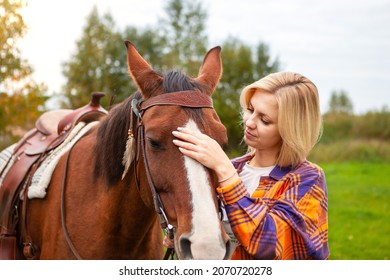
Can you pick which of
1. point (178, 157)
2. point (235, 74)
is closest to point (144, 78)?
point (178, 157)

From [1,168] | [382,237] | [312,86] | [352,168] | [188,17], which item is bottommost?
[352,168]

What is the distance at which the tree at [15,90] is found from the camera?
5.63m

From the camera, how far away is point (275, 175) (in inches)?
84.7

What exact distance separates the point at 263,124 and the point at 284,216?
0.50 metres

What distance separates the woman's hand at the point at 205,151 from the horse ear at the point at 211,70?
45cm

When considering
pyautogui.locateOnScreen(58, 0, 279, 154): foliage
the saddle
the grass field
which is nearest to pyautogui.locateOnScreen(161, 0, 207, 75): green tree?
pyautogui.locateOnScreen(58, 0, 279, 154): foliage

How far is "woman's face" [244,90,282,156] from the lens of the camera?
85.2 inches

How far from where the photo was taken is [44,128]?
3.79 metres

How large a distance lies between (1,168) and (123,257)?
1893 mm

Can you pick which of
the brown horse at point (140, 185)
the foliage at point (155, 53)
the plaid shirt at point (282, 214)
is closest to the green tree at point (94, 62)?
the foliage at point (155, 53)

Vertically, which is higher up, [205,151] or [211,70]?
[211,70]

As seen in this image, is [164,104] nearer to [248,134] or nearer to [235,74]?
[248,134]

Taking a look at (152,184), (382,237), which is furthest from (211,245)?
(382,237)
